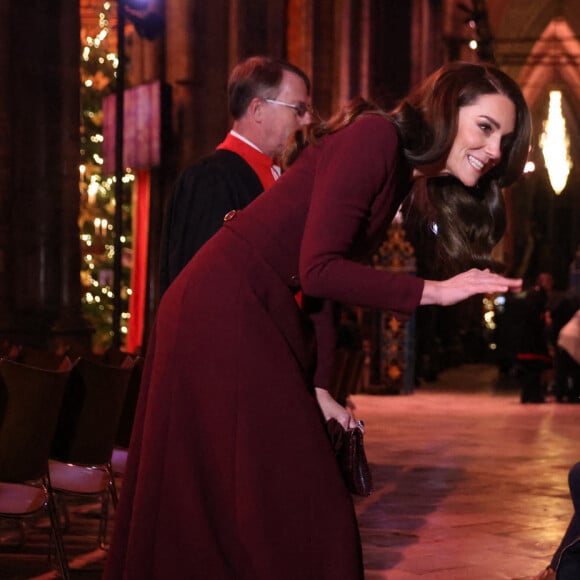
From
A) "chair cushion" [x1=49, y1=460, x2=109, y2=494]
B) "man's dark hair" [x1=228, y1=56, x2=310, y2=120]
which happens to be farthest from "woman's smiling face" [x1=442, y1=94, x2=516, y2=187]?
"chair cushion" [x1=49, y1=460, x2=109, y2=494]

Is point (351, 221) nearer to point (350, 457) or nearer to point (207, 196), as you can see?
point (350, 457)

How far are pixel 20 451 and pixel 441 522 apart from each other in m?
3.47

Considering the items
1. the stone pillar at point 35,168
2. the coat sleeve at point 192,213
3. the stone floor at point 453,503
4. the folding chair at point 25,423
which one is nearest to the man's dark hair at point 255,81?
the coat sleeve at point 192,213

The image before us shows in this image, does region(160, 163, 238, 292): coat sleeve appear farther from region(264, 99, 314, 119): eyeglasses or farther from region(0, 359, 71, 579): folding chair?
region(0, 359, 71, 579): folding chair

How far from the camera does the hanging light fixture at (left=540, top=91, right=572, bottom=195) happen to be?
109ft

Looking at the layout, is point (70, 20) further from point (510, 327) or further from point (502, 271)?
point (510, 327)

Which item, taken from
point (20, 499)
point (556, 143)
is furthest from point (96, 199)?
point (556, 143)

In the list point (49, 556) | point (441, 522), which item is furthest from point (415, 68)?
point (49, 556)

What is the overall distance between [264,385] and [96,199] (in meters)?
16.1

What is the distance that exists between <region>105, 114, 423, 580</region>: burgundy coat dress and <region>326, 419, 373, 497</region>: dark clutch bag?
0.21 ft

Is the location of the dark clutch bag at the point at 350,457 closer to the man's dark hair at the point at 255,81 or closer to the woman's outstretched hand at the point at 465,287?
the woman's outstretched hand at the point at 465,287

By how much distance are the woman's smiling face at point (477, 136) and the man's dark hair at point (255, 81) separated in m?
1.51

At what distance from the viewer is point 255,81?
15.0 ft

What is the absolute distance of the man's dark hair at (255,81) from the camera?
179 inches
